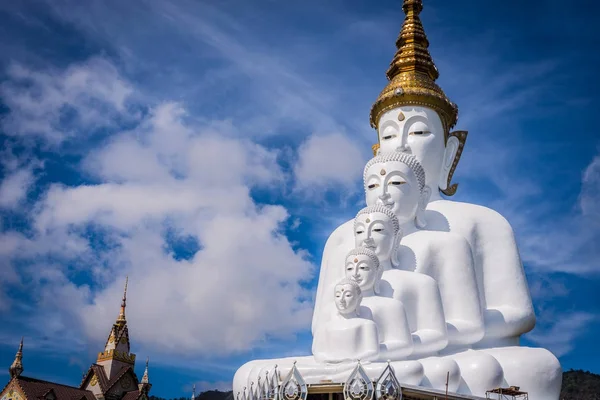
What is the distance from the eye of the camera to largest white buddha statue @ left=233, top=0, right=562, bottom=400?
1090 cm

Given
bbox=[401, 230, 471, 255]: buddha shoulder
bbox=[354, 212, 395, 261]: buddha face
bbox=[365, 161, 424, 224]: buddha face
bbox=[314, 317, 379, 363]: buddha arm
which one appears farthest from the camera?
bbox=[365, 161, 424, 224]: buddha face

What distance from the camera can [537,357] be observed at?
11.3 m

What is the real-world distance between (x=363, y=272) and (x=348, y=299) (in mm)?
797

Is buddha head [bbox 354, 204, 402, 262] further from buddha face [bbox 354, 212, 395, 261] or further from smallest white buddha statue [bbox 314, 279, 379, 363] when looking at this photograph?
smallest white buddha statue [bbox 314, 279, 379, 363]

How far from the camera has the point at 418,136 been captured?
14.7 meters

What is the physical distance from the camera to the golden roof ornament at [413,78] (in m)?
14.8

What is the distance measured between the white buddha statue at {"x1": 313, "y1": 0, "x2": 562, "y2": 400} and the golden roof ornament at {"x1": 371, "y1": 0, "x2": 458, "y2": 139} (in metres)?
0.02

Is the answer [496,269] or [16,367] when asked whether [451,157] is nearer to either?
[496,269]

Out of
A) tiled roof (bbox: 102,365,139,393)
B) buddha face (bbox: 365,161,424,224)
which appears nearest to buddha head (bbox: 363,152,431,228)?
buddha face (bbox: 365,161,424,224)

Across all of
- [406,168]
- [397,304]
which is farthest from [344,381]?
[406,168]

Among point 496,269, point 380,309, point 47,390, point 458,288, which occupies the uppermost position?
point 47,390

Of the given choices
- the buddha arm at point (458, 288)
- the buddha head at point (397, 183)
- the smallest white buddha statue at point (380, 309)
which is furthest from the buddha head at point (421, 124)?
the smallest white buddha statue at point (380, 309)

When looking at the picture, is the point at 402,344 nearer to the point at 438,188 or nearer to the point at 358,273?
the point at 358,273

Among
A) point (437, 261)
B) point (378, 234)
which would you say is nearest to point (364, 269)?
point (378, 234)
